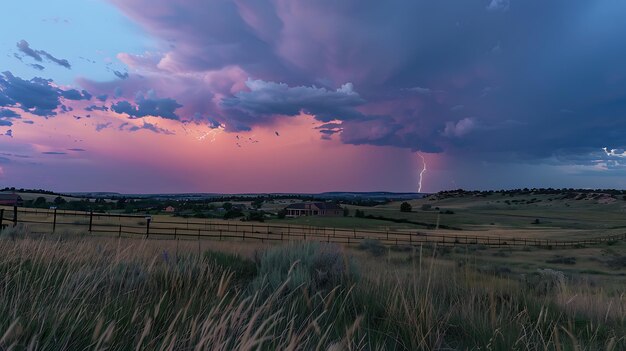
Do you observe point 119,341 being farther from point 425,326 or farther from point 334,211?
point 334,211

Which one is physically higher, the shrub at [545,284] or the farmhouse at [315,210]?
the shrub at [545,284]

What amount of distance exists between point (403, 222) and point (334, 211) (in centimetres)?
2725

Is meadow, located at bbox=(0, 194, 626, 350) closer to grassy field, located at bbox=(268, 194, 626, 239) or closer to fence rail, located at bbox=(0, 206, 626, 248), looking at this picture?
fence rail, located at bbox=(0, 206, 626, 248)

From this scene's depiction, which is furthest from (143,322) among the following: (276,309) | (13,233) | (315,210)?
(315,210)

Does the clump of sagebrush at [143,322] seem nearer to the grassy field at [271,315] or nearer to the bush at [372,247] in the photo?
the grassy field at [271,315]

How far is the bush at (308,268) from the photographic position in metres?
5.18

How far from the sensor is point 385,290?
509 cm

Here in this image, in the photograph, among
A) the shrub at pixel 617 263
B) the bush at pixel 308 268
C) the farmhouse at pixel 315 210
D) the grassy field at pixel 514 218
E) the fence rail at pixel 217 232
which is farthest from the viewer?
the farmhouse at pixel 315 210

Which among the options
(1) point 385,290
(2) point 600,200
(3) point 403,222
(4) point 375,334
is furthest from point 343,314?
(2) point 600,200

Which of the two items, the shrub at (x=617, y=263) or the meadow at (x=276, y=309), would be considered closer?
the meadow at (x=276, y=309)

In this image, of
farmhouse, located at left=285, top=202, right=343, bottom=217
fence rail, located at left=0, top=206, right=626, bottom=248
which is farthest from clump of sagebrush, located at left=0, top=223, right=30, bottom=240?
farmhouse, located at left=285, top=202, right=343, bottom=217

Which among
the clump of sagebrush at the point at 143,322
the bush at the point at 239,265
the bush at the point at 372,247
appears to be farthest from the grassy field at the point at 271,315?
the bush at the point at 372,247

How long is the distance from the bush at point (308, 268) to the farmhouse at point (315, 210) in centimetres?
11581

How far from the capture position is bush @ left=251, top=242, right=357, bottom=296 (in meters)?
5.18
